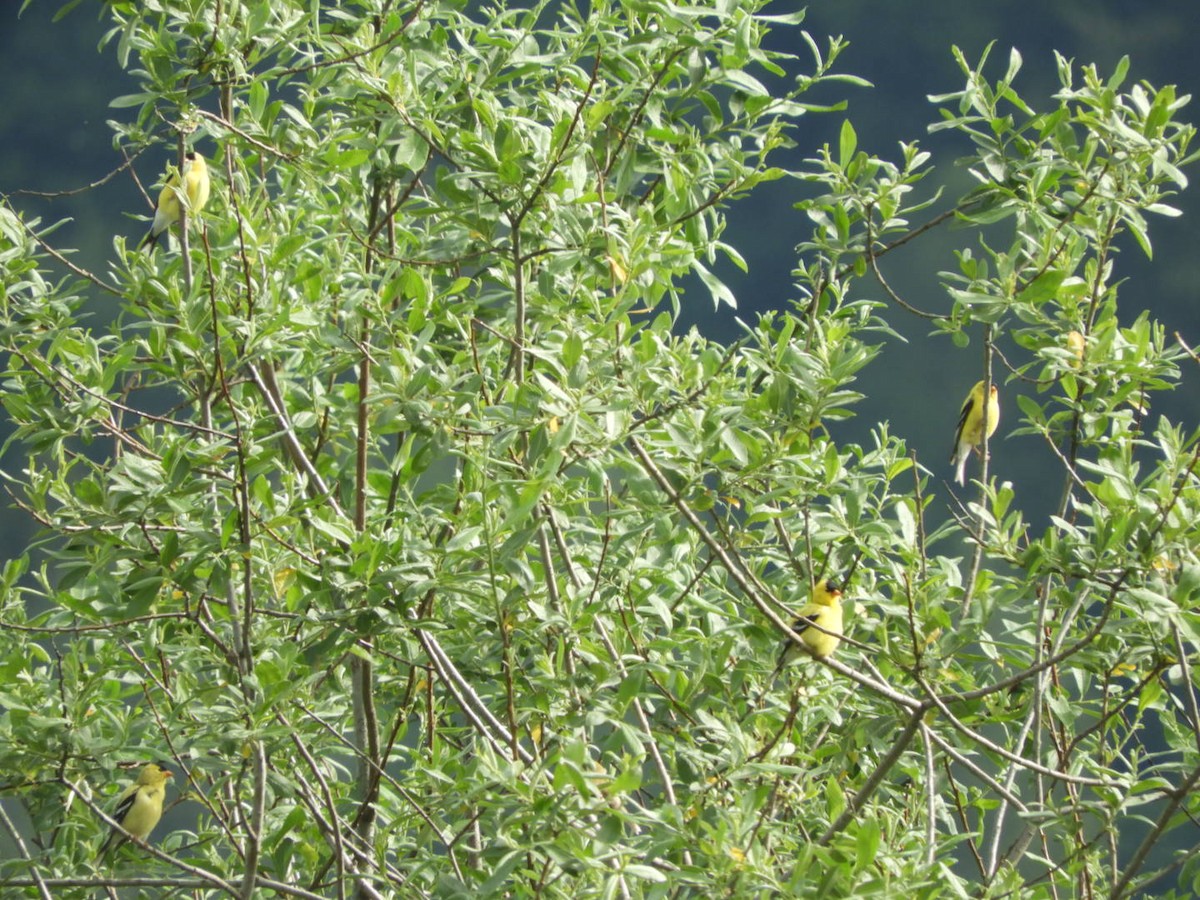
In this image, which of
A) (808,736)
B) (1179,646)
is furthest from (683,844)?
(808,736)

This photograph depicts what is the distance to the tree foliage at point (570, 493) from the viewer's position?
6.07ft

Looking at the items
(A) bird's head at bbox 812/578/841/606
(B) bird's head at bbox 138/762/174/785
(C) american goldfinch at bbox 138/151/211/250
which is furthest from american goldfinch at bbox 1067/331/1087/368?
(B) bird's head at bbox 138/762/174/785

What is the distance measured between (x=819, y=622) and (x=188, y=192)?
1.31 meters

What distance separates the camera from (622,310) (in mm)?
1994

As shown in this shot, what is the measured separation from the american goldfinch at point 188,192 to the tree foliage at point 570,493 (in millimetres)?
73

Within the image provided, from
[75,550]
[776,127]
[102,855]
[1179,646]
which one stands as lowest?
[102,855]

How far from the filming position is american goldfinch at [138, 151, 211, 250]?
223 centimetres

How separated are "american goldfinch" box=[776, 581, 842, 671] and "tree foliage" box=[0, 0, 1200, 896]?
39 millimetres

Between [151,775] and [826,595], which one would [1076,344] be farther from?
[151,775]

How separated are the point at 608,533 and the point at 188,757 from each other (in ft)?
2.86

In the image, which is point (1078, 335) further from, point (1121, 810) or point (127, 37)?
point (127, 37)

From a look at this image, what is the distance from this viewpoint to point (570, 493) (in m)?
2.31

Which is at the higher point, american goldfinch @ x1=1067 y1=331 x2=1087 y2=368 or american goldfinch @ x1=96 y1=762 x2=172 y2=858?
american goldfinch @ x1=1067 y1=331 x2=1087 y2=368

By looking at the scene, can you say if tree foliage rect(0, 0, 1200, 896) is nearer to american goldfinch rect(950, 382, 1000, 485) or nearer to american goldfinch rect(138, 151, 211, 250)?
american goldfinch rect(138, 151, 211, 250)
